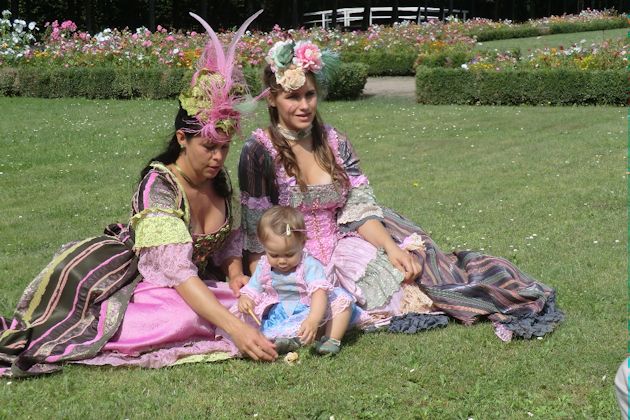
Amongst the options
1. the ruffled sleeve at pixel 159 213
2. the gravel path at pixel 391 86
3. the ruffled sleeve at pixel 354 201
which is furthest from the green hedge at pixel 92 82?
the ruffled sleeve at pixel 159 213

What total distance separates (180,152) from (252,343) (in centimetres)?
101

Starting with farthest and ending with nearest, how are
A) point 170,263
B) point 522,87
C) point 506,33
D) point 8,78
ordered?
point 506,33
point 8,78
point 522,87
point 170,263

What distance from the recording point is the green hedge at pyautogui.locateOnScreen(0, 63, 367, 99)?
14.7 meters

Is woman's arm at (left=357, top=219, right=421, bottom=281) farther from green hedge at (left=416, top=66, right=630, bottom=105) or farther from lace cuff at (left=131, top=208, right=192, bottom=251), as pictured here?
green hedge at (left=416, top=66, right=630, bottom=105)

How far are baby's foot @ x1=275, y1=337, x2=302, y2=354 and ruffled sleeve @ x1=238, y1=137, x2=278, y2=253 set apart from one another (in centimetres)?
64

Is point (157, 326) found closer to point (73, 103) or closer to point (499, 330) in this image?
point (499, 330)

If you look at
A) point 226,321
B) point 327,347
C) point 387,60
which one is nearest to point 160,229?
point 226,321

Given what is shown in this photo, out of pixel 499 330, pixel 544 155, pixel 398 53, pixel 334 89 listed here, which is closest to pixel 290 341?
pixel 499 330

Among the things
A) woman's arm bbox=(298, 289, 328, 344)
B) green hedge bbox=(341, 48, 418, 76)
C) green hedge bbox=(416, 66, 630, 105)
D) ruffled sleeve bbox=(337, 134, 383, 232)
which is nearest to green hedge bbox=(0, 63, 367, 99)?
green hedge bbox=(416, 66, 630, 105)

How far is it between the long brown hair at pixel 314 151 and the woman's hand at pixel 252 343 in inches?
37.6

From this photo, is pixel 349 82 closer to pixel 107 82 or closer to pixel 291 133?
pixel 107 82

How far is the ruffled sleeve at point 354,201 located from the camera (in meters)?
4.47

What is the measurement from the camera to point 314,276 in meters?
3.91

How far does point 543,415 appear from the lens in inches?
124
